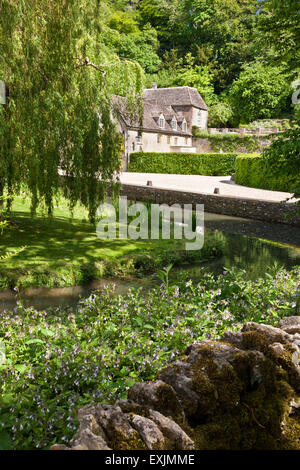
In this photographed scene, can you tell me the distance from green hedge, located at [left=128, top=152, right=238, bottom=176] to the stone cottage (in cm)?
359

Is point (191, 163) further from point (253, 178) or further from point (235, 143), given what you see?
point (235, 143)

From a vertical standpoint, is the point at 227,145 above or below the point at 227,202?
above

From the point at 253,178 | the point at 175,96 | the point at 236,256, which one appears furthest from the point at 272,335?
the point at 175,96

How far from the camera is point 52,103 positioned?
9.79m

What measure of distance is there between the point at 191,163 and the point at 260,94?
20.8 metres

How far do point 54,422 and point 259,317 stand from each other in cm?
360

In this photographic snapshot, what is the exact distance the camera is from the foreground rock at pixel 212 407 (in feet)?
8.63

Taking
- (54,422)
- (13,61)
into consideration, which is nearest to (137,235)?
(13,61)

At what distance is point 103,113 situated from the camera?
10852 mm

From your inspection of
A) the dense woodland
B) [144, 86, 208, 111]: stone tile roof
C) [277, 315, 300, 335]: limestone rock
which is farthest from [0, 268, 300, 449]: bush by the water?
[144, 86, 208, 111]: stone tile roof

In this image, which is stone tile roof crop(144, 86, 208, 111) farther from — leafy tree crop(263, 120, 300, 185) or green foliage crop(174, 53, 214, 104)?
leafy tree crop(263, 120, 300, 185)

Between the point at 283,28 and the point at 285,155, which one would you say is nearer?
the point at 285,155

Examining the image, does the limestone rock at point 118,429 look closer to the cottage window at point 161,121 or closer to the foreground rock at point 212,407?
the foreground rock at point 212,407
